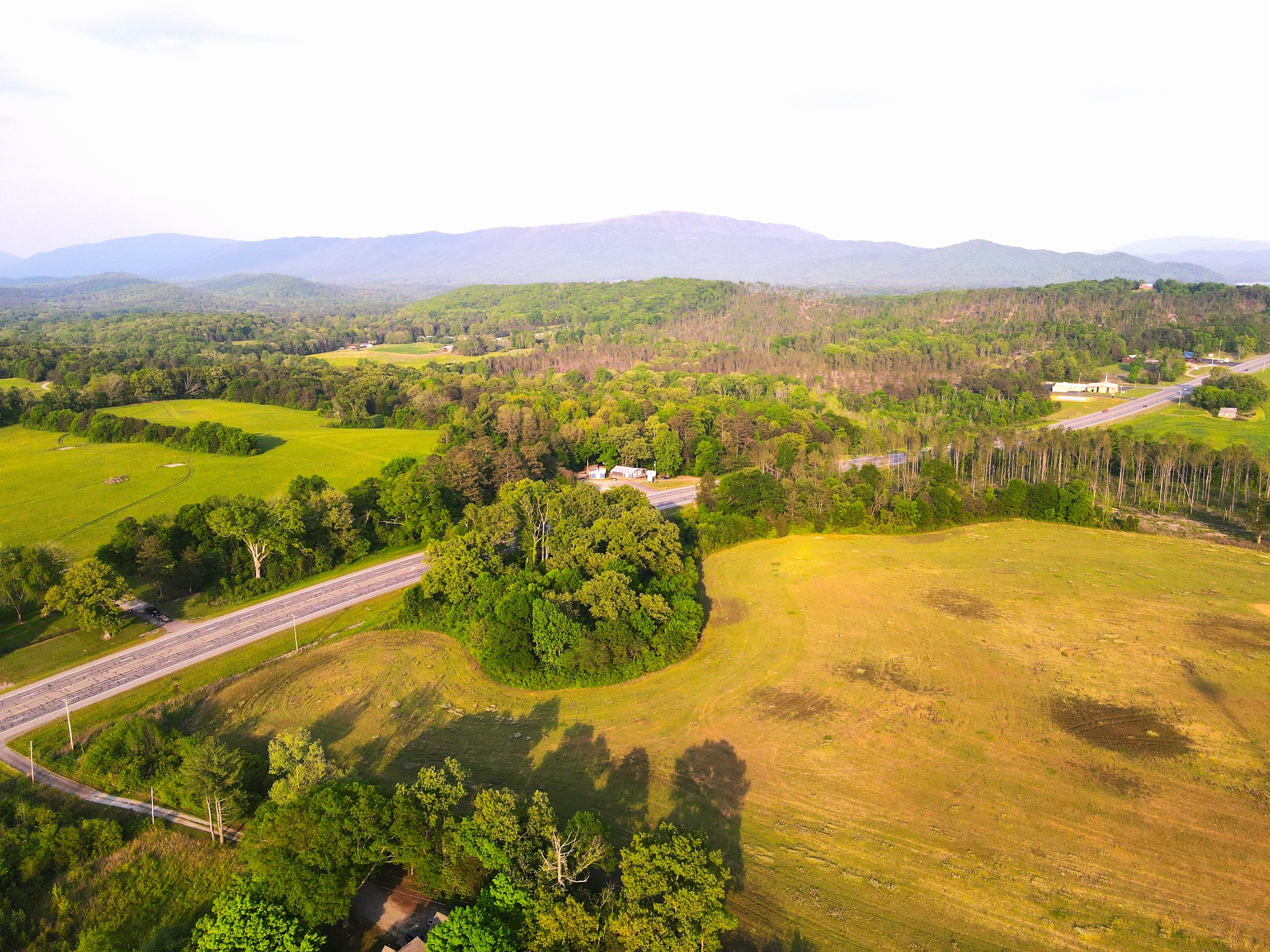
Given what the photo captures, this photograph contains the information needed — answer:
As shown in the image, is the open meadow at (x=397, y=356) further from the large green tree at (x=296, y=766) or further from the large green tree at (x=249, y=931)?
the large green tree at (x=249, y=931)

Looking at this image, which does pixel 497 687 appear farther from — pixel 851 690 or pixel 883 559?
pixel 883 559

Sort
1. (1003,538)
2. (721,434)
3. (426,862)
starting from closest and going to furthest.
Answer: (426,862)
(1003,538)
(721,434)

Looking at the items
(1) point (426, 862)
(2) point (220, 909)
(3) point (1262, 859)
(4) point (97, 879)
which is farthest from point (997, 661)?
(4) point (97, 879)

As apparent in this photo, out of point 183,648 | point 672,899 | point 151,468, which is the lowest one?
point 183,648

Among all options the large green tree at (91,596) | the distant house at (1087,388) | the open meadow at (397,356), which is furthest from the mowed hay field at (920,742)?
the open meadow at (397,356)

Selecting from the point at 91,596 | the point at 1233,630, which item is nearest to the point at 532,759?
the point at 91,596

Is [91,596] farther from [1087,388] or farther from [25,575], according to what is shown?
[1087,388]
